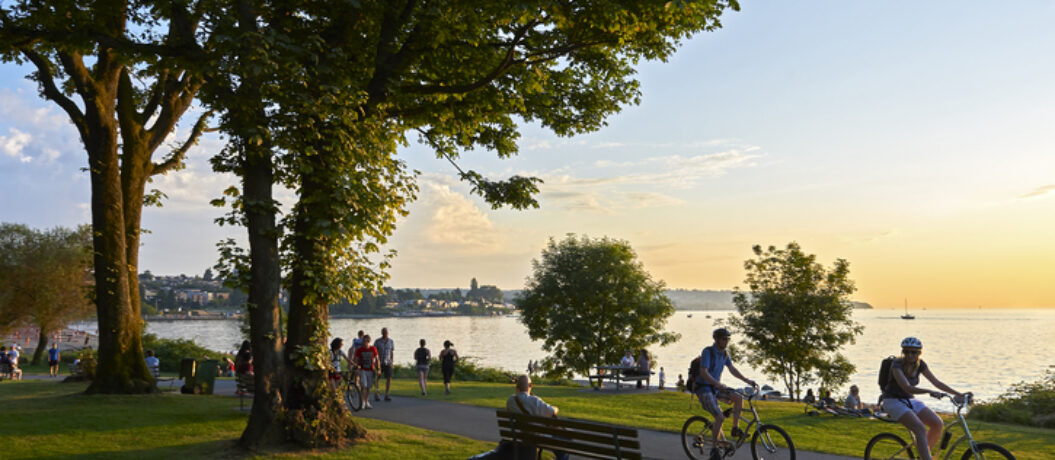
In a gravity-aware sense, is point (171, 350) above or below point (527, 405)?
below

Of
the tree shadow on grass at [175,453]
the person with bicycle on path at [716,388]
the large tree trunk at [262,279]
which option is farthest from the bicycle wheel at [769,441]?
the tree shadow on grass at [175,453]

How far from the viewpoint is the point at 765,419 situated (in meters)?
16.5

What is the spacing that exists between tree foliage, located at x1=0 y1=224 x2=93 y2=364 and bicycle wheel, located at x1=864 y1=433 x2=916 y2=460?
44.2 m

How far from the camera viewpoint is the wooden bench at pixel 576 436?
7.45 m

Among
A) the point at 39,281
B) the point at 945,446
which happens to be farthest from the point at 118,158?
the point at 39,281

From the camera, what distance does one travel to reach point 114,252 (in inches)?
685

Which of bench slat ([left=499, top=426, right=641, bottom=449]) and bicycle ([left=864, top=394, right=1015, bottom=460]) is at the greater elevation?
bench slat ([left=499, top=426, right=641, bottom=449])

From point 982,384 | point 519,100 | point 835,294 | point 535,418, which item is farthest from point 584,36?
point 982,384

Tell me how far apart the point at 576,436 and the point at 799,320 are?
87.8ft

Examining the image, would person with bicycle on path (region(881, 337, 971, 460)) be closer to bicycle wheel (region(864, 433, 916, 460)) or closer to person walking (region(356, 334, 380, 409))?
bicycle wheel (region(864, 433, 916, 460))

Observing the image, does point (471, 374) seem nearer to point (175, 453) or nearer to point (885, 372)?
point (175, 453)

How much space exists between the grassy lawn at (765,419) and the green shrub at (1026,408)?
2.81 m

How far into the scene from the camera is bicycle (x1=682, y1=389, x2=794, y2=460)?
30.9ft

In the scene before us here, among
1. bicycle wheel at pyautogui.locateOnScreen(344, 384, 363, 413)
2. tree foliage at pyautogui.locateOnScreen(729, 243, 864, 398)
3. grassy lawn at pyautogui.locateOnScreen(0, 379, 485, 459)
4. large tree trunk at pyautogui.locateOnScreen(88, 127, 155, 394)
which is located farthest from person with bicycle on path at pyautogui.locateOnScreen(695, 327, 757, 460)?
tree foliage at pyautogui.locateOnScreen(729, 243, 864, 398)
